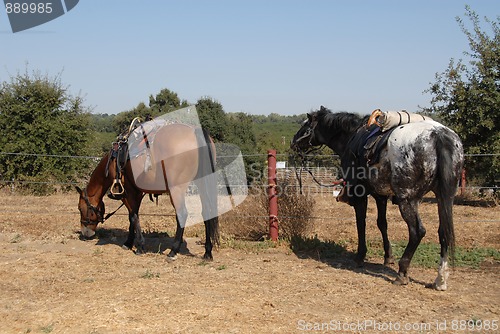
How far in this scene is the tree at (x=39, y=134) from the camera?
14976 mm

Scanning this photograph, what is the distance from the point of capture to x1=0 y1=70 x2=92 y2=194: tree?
15.0 meters

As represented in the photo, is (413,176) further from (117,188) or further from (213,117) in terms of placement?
(213,117)

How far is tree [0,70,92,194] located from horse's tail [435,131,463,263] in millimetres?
12680

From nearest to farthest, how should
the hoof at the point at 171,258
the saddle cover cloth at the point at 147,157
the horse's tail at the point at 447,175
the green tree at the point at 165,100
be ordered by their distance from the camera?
the horse's tail at the point at 447,175, the hoof at the point at 171,258, the saddle cover cloth at the point at 147,157, the green tree at the point at 165,100

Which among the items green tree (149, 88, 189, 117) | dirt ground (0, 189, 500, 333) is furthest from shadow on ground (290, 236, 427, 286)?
green tree (149, 88, 189, 117)

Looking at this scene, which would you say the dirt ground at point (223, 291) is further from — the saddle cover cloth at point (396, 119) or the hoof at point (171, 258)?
the saddle cover cloth at point (396, 119)

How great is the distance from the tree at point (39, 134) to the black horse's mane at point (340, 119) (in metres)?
10.6

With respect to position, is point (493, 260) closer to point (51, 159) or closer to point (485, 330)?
point (485, 330)

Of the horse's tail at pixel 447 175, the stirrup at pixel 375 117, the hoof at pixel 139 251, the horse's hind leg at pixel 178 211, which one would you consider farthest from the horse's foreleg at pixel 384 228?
the hoof at pixel 139 251

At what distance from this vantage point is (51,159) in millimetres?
15172

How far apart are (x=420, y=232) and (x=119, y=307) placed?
341 cm

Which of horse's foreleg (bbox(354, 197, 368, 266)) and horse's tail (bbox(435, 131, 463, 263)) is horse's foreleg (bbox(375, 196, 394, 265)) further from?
horse's tail (bbox(435, 131, 463, 263))

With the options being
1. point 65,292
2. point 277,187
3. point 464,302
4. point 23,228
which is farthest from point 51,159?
point 464,302

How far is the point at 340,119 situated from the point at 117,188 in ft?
11.7
